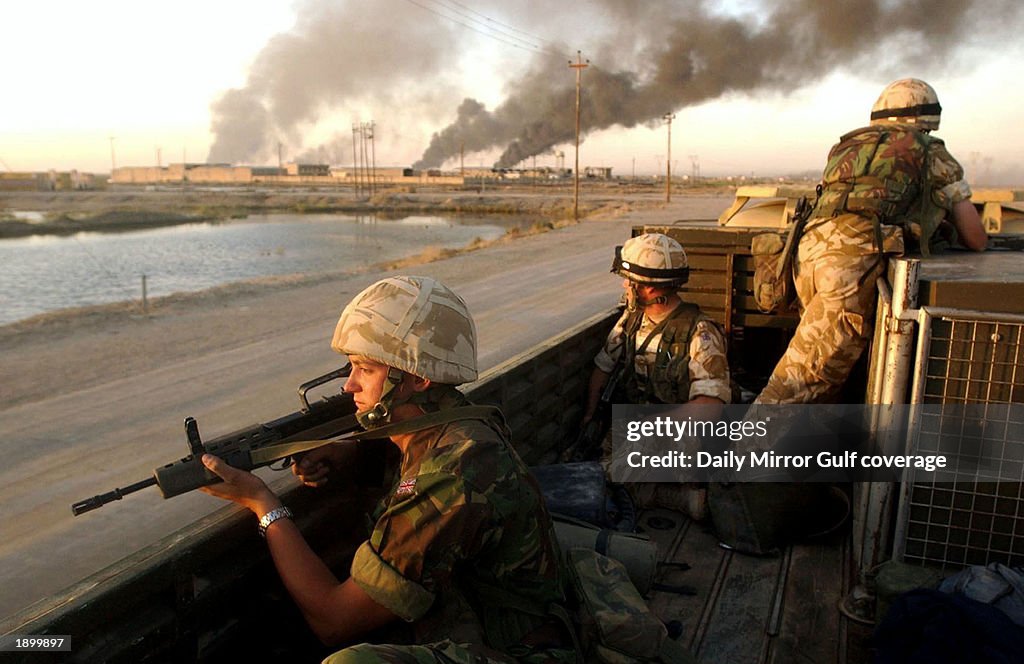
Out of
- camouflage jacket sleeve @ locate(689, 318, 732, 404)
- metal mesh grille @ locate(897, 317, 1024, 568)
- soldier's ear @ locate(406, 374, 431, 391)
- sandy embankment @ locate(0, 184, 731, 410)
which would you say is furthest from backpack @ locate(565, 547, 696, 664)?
sandy embankment @ locate(0, 184, 731, 410)

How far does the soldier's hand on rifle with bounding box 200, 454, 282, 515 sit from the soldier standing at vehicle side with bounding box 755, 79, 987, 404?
264 cm

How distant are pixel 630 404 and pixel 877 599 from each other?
1.92 m

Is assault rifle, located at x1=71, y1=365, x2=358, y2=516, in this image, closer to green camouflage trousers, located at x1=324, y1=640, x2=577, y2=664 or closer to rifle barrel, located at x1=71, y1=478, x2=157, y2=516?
rifle barrel, located at x1=71, y1=478, x2=157, y2=516

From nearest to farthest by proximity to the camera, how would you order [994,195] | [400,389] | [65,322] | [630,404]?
[400,389] < [630,404] < [994,195] < [65,322]

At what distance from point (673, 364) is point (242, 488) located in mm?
2574

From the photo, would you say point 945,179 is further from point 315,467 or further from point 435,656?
point 435,656

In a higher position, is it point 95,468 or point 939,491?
point 939,491

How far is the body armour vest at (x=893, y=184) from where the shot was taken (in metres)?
3.83

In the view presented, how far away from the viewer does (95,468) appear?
21.2ft

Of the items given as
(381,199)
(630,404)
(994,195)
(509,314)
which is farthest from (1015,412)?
(381,199)

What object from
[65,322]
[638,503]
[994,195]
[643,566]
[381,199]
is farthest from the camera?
[381,199]

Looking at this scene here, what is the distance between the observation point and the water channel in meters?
24.5

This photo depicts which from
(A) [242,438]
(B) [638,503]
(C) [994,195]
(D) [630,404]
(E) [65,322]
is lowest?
(E) [65,322]

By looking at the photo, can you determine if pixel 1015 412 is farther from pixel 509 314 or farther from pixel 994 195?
pixel 509 314
